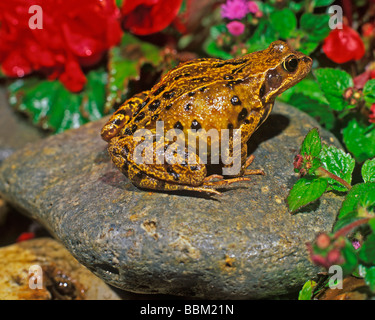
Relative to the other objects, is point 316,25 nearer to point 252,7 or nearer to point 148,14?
point 252,7

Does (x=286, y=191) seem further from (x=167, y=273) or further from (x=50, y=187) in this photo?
(x=50, y=187)

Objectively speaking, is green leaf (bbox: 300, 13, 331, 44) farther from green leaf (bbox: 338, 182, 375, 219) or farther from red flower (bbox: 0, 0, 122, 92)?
red flower (bbox: 0, 0, 122, 92)

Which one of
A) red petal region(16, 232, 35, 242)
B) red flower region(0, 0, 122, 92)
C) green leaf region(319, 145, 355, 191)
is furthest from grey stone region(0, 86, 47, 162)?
green leaf region(319, 145, 355, 191)

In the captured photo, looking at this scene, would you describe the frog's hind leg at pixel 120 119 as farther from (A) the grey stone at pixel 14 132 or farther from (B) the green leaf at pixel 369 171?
(A) the grey stone at pixel 14 132

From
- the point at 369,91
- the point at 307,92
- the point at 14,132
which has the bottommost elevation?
the point at 369,91

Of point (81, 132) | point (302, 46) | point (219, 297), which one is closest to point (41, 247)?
point (81, 132)

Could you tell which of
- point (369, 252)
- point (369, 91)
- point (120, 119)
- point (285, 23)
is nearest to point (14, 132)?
point (120, 119)
